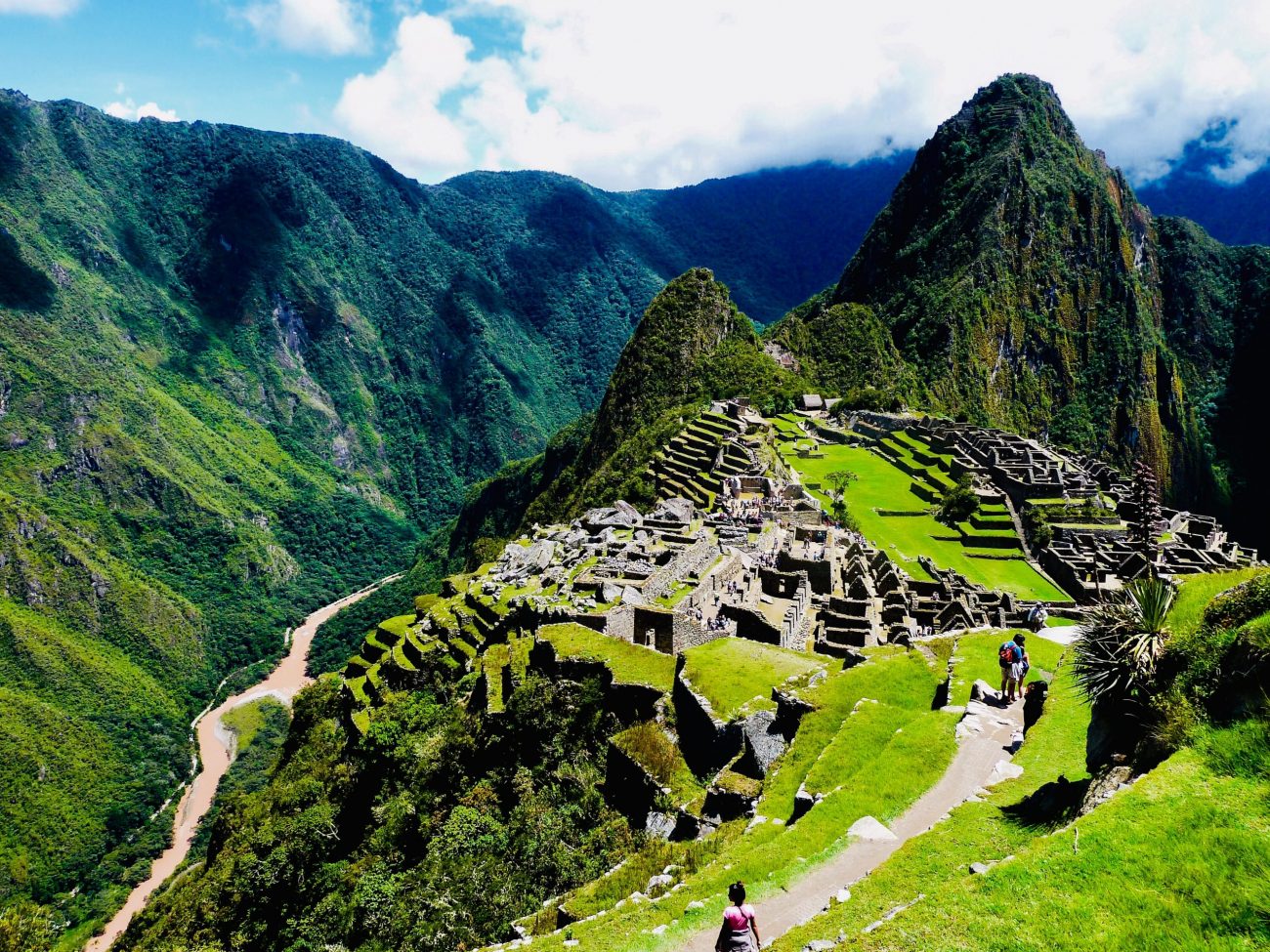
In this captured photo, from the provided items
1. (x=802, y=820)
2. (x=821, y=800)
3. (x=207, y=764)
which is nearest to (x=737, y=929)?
(x=802, y=820)

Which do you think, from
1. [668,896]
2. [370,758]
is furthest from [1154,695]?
[370,758]

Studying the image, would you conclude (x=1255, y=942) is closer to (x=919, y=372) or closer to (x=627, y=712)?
(x=627, y=712)

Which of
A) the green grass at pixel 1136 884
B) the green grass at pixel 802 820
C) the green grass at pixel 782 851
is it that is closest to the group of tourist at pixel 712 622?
the green grass at pixel 802 820

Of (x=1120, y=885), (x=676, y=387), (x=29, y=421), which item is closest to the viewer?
(x=1120, y=885)

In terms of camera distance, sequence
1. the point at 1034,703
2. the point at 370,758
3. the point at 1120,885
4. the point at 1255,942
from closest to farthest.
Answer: the point at 1255,942
the point at 1120,885
the point at 1034,703
the point at 370,758

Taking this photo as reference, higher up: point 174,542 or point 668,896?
point 174,542

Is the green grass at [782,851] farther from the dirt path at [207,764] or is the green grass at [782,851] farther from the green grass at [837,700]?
the dirt path at [207,764]

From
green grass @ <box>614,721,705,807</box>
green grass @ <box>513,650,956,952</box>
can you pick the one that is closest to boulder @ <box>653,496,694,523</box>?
green grass @ <box>614,721,705,807</box>

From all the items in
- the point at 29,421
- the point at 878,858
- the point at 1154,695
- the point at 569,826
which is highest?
the point at 29,421
